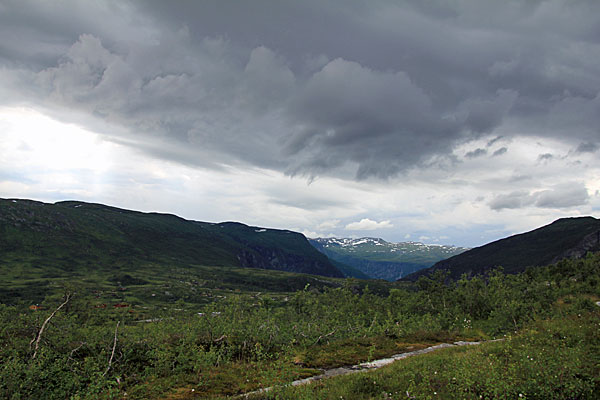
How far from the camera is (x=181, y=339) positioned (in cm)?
→ 1816

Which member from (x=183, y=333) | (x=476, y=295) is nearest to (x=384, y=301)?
(x=476, y=295)

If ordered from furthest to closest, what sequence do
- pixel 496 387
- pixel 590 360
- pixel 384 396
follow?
pixel 590 360
pixel 384 396
pixel 496 387

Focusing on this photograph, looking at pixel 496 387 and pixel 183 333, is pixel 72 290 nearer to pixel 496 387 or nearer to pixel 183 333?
pixel 183 333

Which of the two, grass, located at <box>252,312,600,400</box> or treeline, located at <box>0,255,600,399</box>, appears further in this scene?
treeline, located at <box>0,255,600,399</box>

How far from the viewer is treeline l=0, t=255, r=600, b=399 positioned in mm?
13500

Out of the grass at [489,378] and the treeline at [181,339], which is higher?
the grass at [489,378]

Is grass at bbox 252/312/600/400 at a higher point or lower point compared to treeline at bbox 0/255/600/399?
higher

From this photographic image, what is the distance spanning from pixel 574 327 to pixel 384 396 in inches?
517

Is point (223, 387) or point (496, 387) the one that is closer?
point (496, 387)

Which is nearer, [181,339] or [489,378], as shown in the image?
[489,378]

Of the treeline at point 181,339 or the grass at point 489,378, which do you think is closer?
the grass at point 489,378

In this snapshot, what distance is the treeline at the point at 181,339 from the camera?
13.5 meters

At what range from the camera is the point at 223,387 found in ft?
45.0

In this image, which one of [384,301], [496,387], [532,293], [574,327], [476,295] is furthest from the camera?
[384,301]
